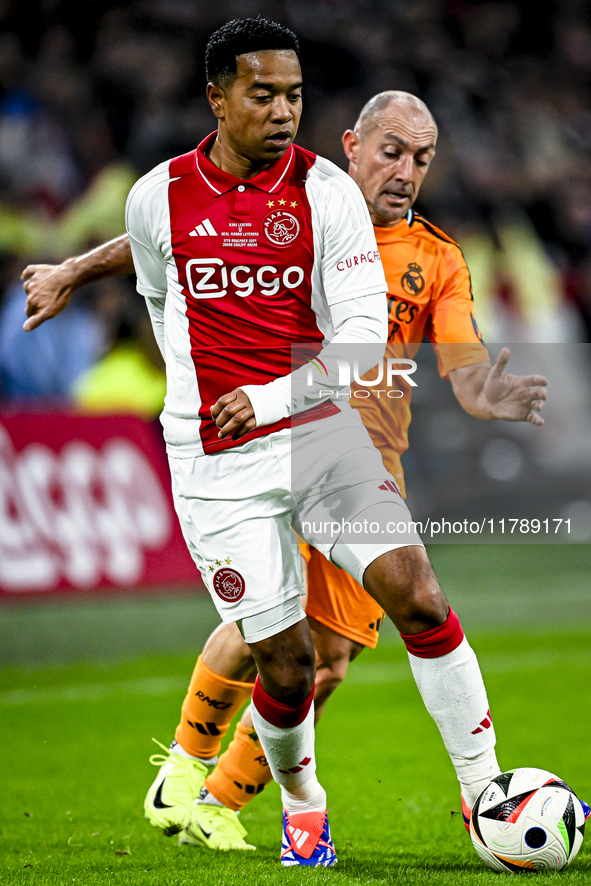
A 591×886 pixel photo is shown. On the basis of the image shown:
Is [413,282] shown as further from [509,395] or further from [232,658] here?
[232,658]

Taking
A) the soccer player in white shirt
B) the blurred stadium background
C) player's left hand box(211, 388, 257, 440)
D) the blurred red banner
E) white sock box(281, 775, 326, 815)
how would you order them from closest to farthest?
player's left hand box(211, 388, 257, 440) < the soccer player in white shirt < white sock box(281, 775, 326, 815) < the blurred red banner < the blurred stadium background

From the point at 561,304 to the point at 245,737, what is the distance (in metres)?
8.96

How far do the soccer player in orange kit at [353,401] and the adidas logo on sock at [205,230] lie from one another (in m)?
0.51

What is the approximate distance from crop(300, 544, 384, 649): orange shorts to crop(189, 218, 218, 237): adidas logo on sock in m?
1.09

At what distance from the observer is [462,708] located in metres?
2.90

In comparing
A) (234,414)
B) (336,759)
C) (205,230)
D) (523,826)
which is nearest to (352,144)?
(205,230)

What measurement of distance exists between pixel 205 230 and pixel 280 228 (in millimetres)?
202

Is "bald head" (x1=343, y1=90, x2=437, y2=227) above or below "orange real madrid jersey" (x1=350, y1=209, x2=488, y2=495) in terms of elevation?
above

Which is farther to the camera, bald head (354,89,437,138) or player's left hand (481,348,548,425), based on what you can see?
bald head (354,89,437,138)

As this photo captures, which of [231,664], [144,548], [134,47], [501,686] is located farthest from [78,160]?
[231,664]

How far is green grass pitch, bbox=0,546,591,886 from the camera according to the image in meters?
3.06

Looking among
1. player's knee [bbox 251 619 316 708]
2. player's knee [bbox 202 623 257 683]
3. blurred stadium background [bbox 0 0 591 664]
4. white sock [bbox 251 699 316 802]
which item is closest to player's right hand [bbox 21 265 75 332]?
player's knee [bbox 202 623 257 683]

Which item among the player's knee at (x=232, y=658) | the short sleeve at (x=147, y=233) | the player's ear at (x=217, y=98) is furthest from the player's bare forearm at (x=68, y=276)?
the player's knee at (x=232, y=658)

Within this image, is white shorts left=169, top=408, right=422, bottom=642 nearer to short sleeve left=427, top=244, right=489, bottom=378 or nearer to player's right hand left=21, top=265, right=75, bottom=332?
short sleeve left=427, top=244, right=489, bottom=378
